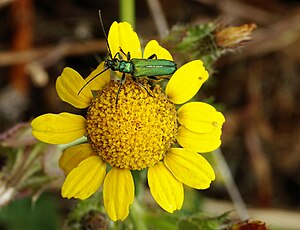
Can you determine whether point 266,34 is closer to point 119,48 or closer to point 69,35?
point 69,35

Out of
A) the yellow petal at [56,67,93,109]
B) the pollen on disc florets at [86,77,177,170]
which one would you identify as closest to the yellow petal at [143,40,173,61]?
the pollen on disc florets at [86,77,177,170]

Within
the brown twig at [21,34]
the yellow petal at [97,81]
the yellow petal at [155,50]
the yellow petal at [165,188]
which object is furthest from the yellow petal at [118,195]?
the brown twig at [21,34]

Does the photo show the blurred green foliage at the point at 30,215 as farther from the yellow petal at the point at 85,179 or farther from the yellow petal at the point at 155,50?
the yellow petal at the point at 155,50

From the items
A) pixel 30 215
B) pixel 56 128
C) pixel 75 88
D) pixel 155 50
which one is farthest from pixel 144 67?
pixel 30 215

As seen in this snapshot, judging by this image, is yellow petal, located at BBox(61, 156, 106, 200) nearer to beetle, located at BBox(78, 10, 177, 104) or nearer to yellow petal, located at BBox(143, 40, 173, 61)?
beetle, located at BBox(78, 10, 177, 104)

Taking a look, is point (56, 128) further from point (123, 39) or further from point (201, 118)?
point (201, 118)

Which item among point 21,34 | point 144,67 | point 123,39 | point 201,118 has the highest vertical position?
point 21,34
